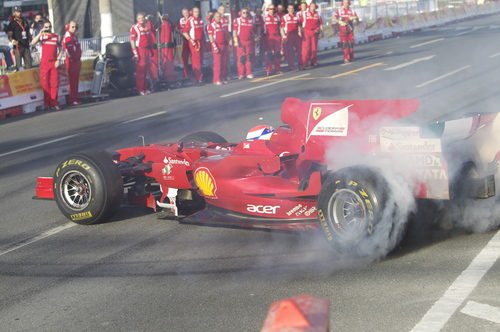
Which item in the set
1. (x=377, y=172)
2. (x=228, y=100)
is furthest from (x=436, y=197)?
(x=228, y=100)

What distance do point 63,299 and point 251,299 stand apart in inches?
49.2

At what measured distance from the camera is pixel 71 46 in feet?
55.8

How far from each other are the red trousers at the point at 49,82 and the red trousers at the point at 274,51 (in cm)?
747

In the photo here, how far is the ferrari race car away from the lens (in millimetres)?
5145

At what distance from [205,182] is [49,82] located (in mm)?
11396

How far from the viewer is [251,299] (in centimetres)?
462

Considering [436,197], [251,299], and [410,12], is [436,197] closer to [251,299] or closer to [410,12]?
[251,299]

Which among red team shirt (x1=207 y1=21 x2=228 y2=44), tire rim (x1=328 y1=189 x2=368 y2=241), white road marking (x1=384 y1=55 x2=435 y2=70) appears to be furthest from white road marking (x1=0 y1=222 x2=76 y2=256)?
red team shirt (x1=207 y1=21 x2=228 y2=44)

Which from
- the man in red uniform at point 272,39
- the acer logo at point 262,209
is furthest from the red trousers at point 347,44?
the acer logo at point 262,209

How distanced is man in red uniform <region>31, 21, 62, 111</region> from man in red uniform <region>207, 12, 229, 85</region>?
507 centimetres

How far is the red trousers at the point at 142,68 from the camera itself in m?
18.7

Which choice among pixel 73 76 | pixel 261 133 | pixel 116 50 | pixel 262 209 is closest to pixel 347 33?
pixel 116 50

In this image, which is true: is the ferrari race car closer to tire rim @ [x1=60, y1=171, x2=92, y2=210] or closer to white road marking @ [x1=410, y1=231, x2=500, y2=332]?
tire rim @ [x1=60, y1=171, x2=92, y2=210]

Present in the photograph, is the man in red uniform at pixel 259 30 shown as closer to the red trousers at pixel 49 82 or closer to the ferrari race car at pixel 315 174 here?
the red trousers at pixel 49 82
